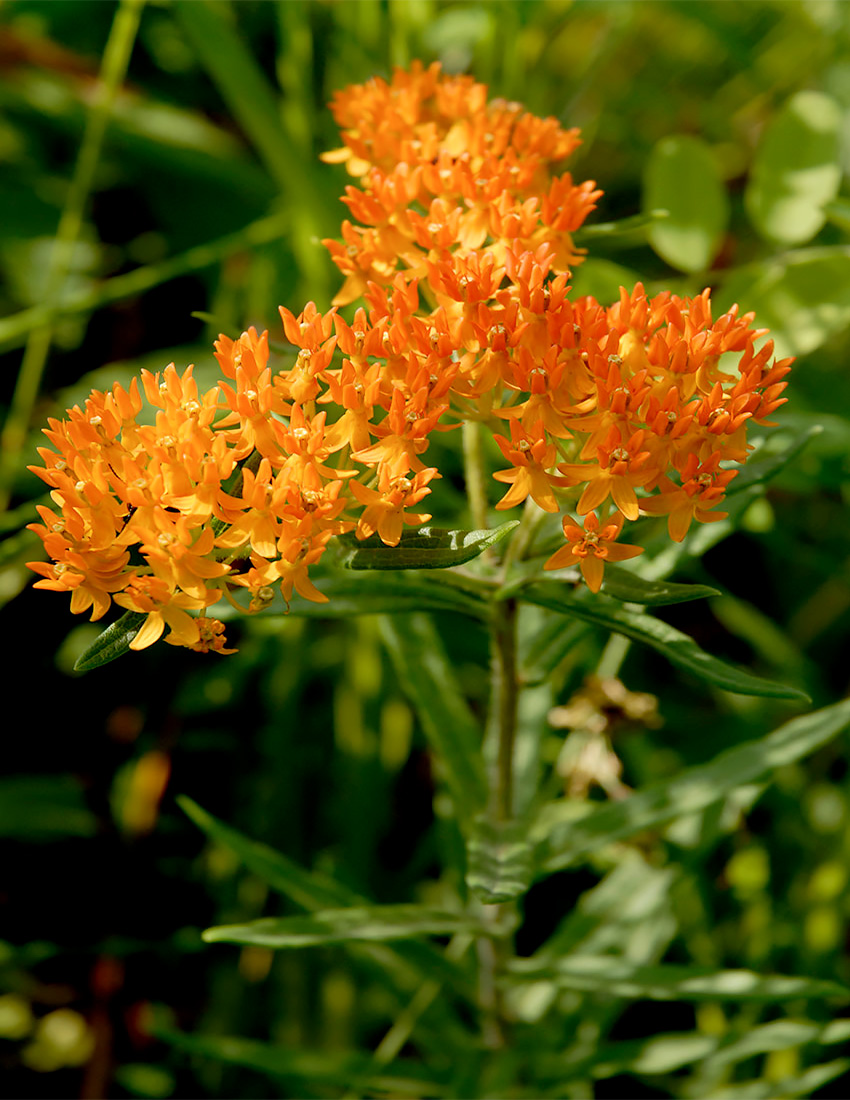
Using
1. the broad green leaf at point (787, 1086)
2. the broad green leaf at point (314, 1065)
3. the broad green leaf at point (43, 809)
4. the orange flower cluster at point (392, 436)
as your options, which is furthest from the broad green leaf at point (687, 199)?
the broad green leaf at point (43, 809)

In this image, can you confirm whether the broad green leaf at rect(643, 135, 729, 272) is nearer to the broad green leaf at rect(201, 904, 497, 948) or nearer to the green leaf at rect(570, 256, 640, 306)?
the green leaf at rect(570, 256, 640, 306)

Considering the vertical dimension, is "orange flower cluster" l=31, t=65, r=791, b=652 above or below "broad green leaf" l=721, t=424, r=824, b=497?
below

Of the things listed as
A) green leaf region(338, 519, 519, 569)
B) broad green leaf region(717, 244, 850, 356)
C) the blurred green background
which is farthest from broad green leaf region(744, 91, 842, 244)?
green leaf region(338, 519, 519, 569)

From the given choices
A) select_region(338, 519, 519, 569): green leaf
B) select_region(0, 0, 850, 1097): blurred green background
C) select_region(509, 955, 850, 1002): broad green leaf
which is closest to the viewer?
select_region(338, 519, 519, 569): green leaf

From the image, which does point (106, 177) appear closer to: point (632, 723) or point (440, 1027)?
point (632, 723)

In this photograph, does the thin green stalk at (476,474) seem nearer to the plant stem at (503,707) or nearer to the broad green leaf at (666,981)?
the plant stem at (503,707)

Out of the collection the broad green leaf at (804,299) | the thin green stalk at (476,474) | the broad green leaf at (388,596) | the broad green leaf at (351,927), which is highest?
the broad green leaf at (804,299)
